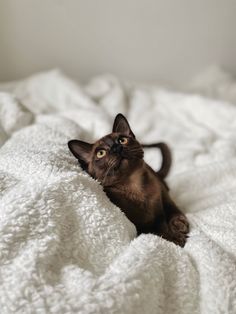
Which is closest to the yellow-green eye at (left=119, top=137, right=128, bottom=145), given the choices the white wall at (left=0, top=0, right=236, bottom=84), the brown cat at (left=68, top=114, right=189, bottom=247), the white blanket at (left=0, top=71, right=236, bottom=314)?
the brown cat at (left=68, top=114, right=189, bottom=247)

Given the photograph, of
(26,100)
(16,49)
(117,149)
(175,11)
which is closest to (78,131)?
(117,149)

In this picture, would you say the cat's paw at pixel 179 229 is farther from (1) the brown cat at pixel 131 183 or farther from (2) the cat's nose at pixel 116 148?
(2) the cat's nose at pixel 116 148

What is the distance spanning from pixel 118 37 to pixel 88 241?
4.45 feet

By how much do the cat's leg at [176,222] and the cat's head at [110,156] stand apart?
0.13 m

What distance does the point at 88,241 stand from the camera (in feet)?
2.33

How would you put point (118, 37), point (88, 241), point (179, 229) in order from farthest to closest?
point (118, 37)
point (179, 229)
point (88, 241)

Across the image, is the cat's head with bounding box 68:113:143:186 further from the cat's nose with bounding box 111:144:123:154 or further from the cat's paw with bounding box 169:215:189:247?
the cat's paw with bounding box 169:215:189:247

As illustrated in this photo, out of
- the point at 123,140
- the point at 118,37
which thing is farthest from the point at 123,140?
the point at 118,37

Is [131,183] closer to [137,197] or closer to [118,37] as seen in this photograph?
[137,197]

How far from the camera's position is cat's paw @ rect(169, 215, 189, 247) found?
2.78 ft

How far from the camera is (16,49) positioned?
1.75 metres

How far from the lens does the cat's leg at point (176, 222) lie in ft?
2.80

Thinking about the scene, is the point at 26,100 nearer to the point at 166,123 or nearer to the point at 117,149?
the point at 166,123

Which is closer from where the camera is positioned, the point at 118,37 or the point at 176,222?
the point at 176,222
